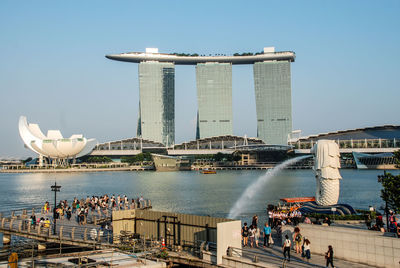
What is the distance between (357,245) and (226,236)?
5051 mm

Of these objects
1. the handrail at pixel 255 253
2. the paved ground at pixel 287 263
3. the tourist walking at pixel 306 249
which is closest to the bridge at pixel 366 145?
the paved ground at pixel 287 263

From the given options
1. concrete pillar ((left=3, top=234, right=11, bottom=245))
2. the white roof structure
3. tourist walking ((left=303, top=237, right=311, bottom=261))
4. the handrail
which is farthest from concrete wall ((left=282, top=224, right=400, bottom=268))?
the white roof structure

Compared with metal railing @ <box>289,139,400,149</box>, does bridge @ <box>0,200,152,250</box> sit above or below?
below

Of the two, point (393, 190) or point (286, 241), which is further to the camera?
point (393, 190)

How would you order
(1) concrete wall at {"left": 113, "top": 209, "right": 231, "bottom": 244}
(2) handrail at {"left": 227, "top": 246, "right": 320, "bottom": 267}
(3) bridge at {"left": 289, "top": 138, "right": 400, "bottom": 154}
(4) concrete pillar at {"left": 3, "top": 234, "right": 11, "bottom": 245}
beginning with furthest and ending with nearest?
(3) bridge at {"left": 289, "top": 138, "right": 400, "bottom": 154} → (4) concrete pillar at {"left": 3, "top": 234, "right": 11, "bottom": 245} → (1) concrete wall at {"left": 113, "top": 209, "right": 231, "bottom": 244} → (2) handrail at {"left": 227, "top": 246, "right": 320, "bottom": 267}

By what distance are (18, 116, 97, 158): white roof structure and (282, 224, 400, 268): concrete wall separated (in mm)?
139720

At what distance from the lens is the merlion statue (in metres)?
27.3

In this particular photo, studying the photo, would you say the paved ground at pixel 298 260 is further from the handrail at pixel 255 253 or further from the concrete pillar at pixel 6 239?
the concrete pillar at pixel 6 239

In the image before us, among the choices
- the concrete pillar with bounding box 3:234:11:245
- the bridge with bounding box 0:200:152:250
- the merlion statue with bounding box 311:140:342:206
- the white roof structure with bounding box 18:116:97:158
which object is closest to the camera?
the bridge with bounding box 0:200:152:250

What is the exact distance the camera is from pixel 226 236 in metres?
16.0

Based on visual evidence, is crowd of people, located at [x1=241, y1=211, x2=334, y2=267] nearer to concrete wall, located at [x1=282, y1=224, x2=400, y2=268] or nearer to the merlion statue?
concrete wall, located at [x1=282, y1=224, x2=400, y2=268]

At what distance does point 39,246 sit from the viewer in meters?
23.9

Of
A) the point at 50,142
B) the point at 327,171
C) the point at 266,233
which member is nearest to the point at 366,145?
the point at 50,142

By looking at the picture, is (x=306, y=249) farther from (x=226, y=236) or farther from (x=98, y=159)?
(x=98, y=159)
